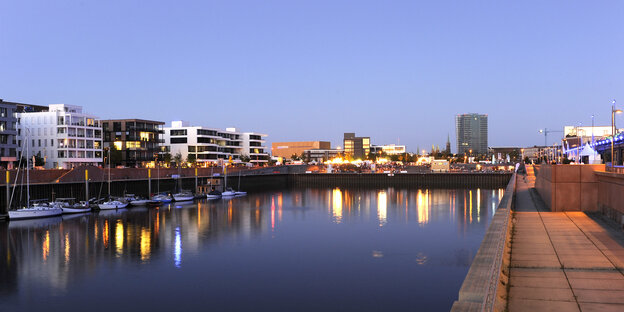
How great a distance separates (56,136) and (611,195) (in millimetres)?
117406

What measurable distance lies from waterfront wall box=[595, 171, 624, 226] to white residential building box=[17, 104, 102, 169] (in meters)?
112

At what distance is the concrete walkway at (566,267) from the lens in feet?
55.9

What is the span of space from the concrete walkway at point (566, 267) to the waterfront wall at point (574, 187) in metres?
7.02

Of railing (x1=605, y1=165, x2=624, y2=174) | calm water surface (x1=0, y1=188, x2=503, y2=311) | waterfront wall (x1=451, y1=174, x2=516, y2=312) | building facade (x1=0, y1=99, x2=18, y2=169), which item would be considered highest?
building facade (x1=0, y1=99, x2=18, y2=169)

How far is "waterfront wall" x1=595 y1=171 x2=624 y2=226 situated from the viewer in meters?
32.6

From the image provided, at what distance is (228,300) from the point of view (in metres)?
31.5

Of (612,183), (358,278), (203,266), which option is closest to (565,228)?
(612,183)

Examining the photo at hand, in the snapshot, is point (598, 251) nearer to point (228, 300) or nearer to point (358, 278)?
point (358, 278)

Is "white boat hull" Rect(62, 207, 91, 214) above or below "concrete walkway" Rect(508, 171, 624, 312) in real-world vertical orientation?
below

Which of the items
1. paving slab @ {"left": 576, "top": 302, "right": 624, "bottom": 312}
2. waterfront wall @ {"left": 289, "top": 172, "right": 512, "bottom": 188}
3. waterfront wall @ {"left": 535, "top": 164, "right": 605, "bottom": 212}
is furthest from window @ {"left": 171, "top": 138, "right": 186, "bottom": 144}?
paving slab @ {"left": 576, "top": 302, "right": 624, "bottom": 312}

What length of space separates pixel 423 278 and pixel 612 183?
48.8ft

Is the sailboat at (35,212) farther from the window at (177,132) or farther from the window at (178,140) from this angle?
the window at (177,132)

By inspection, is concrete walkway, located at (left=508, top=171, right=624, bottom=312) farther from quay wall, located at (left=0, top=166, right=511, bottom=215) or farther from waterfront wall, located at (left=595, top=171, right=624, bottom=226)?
quay wall, located at (left=0, top=166, right=511, bottom=215)

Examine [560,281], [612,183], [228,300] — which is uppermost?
[612,183]
